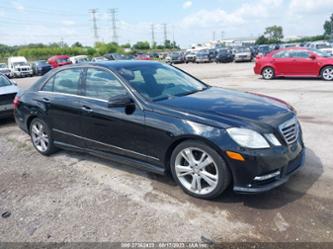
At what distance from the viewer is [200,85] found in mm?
4844

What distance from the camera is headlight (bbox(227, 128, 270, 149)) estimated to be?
10.4 feet

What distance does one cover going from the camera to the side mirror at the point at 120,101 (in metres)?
3.79

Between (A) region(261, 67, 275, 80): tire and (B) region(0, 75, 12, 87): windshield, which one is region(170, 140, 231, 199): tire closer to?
(B) region(0, 75, 12, 87): windshield

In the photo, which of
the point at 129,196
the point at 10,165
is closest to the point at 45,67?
the point at 10,165

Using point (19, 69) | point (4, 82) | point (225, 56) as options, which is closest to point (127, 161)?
point (4, 82)

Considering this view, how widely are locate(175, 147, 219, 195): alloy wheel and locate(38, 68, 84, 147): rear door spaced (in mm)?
1759

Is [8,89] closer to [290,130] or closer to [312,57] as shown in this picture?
[290,130]

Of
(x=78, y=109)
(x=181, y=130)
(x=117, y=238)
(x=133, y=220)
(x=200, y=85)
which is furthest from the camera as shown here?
(x=200, y=85)

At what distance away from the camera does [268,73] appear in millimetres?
15305

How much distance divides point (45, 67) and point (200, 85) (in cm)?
2995

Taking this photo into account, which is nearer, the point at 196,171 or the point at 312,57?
the point at 196,171

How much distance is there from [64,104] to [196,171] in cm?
237

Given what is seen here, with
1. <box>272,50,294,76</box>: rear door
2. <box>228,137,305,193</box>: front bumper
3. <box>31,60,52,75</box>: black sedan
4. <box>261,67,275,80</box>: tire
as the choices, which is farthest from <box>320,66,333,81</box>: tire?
<box>31,60,52,75</box>: black sedan

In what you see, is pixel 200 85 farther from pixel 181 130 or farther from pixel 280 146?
pixel 280 146
